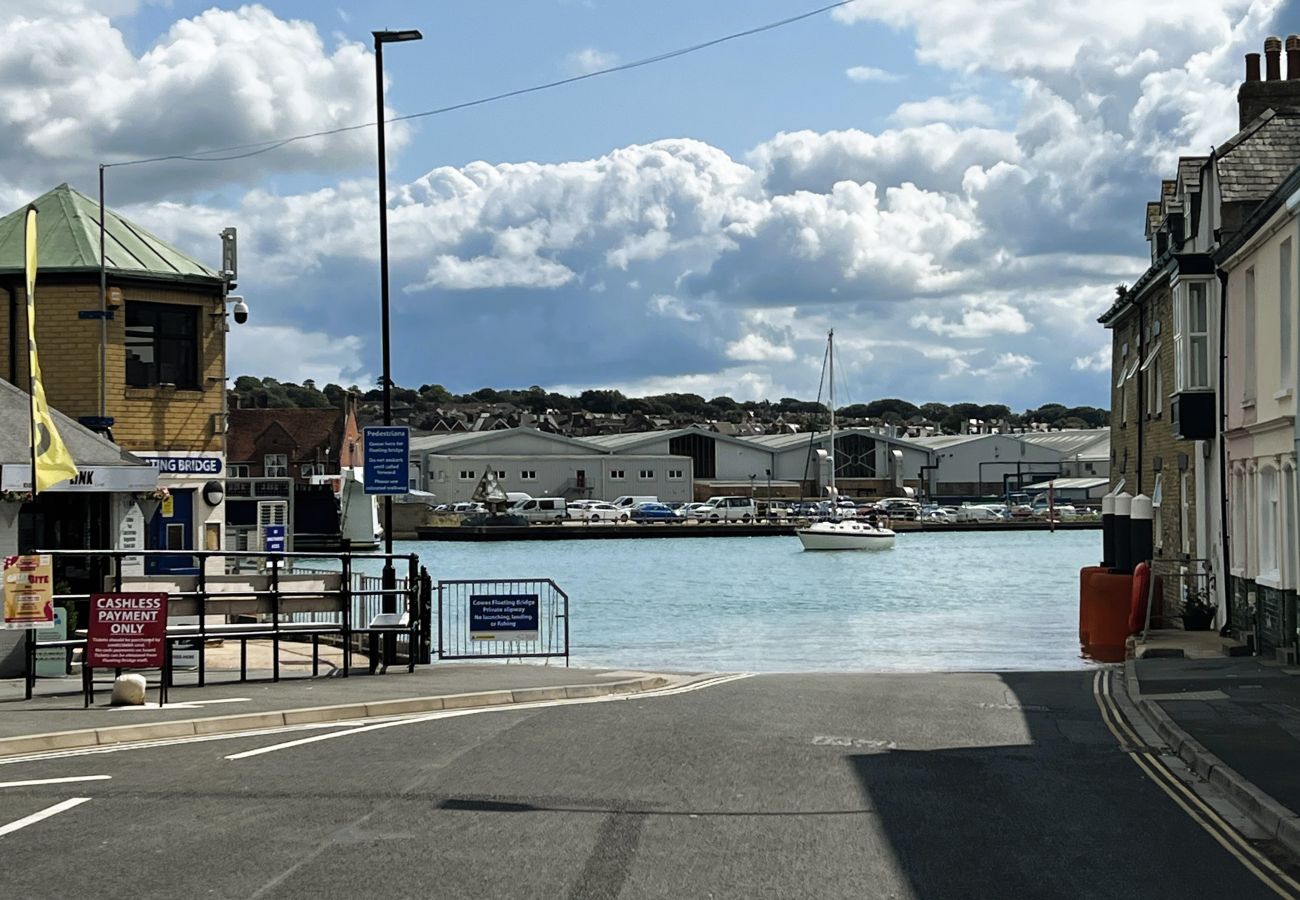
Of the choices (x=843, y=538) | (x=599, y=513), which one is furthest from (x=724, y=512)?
(x=843, y=538)

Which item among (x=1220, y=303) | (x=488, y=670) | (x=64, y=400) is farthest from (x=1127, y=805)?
(x=64, y=400)

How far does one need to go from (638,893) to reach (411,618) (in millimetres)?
14408

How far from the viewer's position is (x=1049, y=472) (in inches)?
6855

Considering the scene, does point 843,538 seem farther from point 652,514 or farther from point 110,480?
point 110,480

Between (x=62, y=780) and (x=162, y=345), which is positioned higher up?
(x=162, y=345)

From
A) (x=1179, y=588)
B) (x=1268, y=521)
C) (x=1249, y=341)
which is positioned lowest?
(x=1179, y=588)

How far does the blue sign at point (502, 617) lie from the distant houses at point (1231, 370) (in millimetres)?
12019

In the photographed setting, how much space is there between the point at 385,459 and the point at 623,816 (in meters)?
14.0

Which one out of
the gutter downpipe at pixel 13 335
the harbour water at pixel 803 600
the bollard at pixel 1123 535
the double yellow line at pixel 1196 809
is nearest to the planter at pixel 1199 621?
the harbour water at pixel 803 600

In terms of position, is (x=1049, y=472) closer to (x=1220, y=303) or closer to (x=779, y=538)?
(x=779, y=538)

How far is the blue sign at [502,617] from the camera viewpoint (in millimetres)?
26922

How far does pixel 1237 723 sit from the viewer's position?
1545 cm

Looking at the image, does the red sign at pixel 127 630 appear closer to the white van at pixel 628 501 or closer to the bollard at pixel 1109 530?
the bollard at pixel 1109 530

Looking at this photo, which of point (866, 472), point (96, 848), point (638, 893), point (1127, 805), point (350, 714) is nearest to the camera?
point (638, 893)
